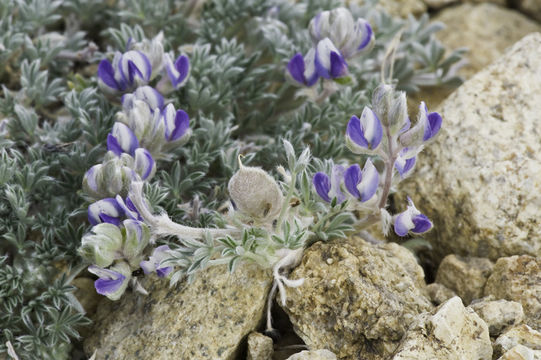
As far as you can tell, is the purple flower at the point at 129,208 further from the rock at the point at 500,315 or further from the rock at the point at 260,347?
the rock at the point at 500,315

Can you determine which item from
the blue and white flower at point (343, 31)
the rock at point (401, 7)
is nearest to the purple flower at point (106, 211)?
the blue and white flower at point (343, 31)

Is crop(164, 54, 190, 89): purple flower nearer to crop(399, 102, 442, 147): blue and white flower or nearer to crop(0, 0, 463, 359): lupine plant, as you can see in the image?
crop(0, 0, 463, 359): lupine plant

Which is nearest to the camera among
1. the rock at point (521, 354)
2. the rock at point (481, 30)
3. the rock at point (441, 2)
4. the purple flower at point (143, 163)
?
the rock at point (521, 354)

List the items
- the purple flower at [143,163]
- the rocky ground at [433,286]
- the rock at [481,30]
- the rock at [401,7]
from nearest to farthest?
1. the rocky ground at [433,286]
2. the purple flower at [143,163]
3. the rock at [481,30]
4. the rock at [401,7]

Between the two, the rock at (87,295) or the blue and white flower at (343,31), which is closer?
the rock at (87,295)

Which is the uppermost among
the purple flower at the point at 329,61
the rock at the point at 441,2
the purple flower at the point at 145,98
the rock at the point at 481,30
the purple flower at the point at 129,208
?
the purple flower at the point at 329,61

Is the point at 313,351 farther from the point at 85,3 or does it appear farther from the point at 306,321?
the point at 85,3

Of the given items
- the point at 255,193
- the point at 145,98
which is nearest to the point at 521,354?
the point at 255,193

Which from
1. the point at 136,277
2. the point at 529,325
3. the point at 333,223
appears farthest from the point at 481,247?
the point at 136,277
